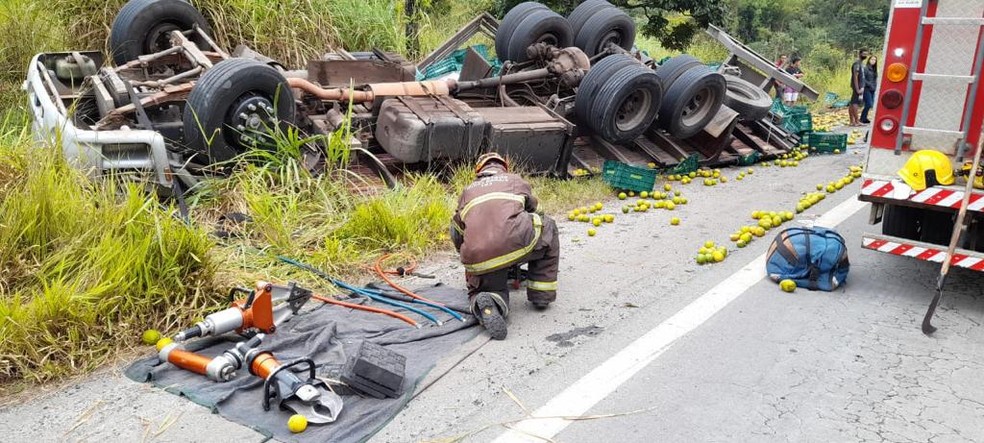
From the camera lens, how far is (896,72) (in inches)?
208

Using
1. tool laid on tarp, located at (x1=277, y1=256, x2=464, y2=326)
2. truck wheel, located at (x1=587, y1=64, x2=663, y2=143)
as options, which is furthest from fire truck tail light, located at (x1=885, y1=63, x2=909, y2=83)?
truck wheel, located at (x1=587, y1=64, x2=663, y2=143)

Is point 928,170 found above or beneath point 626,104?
above

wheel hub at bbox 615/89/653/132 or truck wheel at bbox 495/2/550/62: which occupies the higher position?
truck wheel at bbox 495/2/550/62

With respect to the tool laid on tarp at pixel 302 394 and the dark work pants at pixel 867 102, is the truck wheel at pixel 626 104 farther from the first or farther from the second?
the dark work pants at pixel 867 102

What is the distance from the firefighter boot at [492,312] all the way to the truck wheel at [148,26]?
5.85 m

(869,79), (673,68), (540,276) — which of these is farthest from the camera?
(869,79)

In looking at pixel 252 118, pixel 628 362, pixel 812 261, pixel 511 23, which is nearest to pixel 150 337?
pixel 628 362

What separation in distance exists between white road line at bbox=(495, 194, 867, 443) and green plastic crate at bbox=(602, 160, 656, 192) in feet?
8.72

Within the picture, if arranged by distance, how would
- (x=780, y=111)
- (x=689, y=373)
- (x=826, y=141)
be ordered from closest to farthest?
(x=689, y=373) → (x=826, y=141) → (x=780, y=111)

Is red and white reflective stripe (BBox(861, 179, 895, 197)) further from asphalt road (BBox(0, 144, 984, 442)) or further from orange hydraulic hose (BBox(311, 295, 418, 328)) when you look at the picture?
orange hydraulic hose (BBox(311, 295, 418, 328))

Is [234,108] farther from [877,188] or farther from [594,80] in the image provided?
[877,188]

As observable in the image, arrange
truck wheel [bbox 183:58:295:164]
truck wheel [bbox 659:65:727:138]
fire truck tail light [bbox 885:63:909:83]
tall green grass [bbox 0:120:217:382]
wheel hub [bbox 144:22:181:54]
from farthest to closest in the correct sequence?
truck wheel [bbox 659:65:727:138], wheel hub [bbox 144:22:181:54], truck wheel [bbox 183:58:295:164], fire truck tail light [bbox 885:63:909:83], tall green grass [bbox 0:120:217:382]

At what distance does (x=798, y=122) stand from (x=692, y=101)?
3.47 m

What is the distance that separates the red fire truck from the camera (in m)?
5.00
